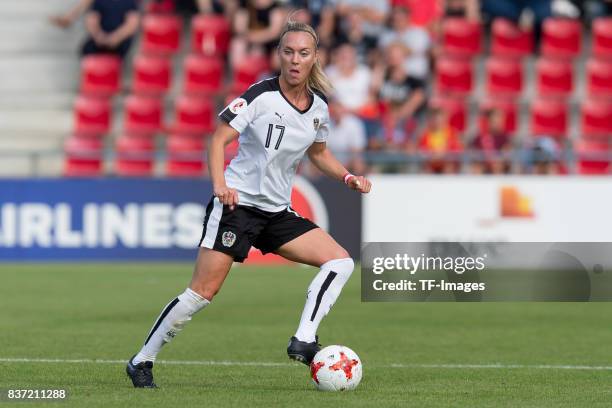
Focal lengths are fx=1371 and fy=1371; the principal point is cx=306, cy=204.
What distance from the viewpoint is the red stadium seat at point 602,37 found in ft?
70.6

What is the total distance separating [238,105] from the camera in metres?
7.60

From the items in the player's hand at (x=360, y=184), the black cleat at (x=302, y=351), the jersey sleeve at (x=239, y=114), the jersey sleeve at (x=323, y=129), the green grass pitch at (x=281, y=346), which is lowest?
the green grass pitch at (x=281, y=346)

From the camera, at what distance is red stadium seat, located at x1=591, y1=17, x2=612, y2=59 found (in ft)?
70.6

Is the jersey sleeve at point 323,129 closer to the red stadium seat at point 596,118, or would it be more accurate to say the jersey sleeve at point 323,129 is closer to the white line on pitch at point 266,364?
the white line on pitch at point 266,364

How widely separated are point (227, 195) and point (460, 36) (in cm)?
1531

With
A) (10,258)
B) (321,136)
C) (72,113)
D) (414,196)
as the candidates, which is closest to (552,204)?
(414,196)

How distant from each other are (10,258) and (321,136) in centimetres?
1203

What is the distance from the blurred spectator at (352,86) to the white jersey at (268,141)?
40.7ft

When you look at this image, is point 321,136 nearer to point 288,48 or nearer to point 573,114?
point 288,48

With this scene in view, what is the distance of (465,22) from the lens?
2217cm

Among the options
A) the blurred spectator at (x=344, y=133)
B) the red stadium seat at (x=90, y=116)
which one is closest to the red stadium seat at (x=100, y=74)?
the red stadium seat at (x=90, y=116)

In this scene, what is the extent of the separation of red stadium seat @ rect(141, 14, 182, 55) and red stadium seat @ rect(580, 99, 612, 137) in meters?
7.13

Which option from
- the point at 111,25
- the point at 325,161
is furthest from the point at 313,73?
the point at 111,25

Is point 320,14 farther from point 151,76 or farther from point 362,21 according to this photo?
point 151,76
